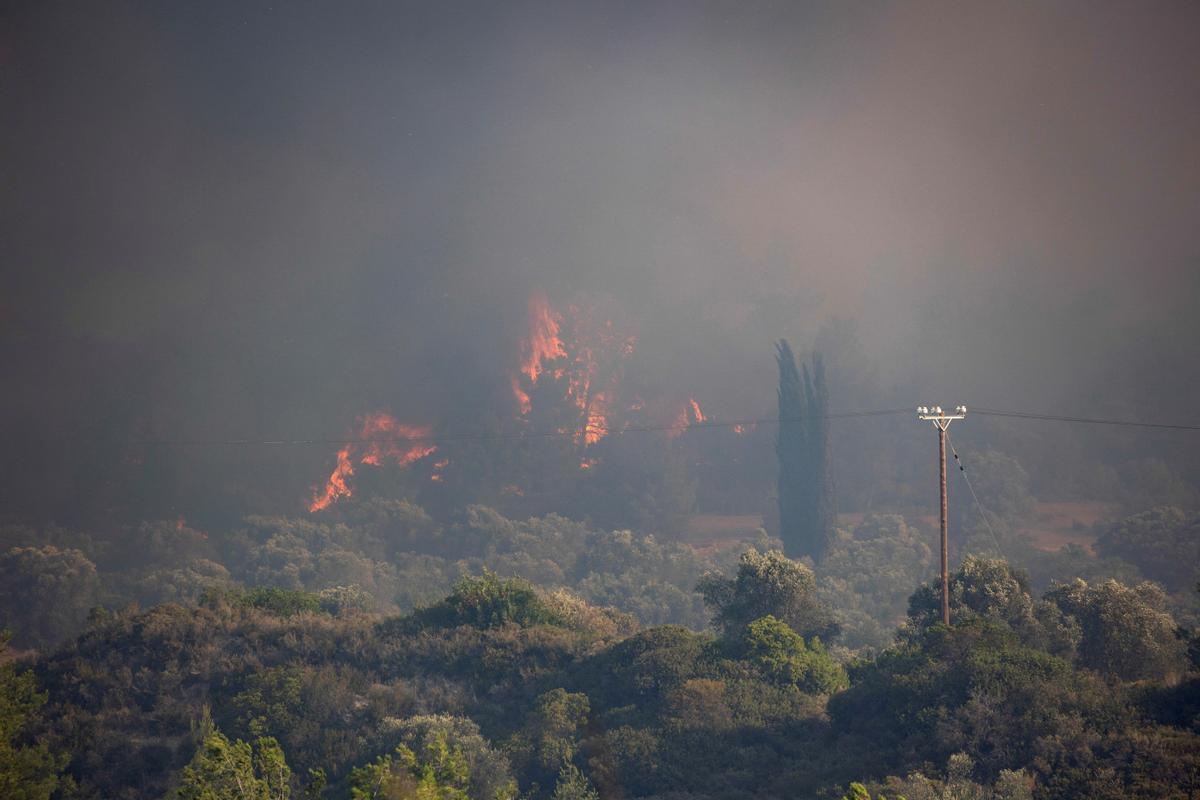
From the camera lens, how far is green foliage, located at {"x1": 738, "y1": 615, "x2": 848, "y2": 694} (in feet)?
156

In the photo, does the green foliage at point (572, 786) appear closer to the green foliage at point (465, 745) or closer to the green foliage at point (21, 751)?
the green foliage at point (465, 745)

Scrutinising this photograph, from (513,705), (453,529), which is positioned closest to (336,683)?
(513,705)

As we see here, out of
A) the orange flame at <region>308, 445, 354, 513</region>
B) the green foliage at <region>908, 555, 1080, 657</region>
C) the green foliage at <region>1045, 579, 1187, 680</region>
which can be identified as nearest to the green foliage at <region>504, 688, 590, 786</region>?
the green foliage at <region>908, 555, 1080, 657</region>

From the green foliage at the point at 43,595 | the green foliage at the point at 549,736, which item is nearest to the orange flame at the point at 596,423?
the green foliage at the point at 43,595

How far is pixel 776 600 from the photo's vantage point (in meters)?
61.3

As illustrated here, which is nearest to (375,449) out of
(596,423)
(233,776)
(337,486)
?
(337,486)

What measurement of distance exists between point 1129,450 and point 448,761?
18116cm

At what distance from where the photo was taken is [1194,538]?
108 meters

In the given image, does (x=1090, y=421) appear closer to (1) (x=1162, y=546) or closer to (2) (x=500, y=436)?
(1) (x=1162, y=546)

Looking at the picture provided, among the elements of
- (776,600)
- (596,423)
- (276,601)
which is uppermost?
(596,423)

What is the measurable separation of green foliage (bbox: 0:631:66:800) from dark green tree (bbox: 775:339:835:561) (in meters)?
103

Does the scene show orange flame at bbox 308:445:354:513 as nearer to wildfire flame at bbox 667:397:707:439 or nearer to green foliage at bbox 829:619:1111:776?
wildfire flame at bbox 667:397:707:439

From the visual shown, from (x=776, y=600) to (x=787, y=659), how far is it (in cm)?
1308

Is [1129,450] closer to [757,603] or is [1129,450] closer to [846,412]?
[846,412]
